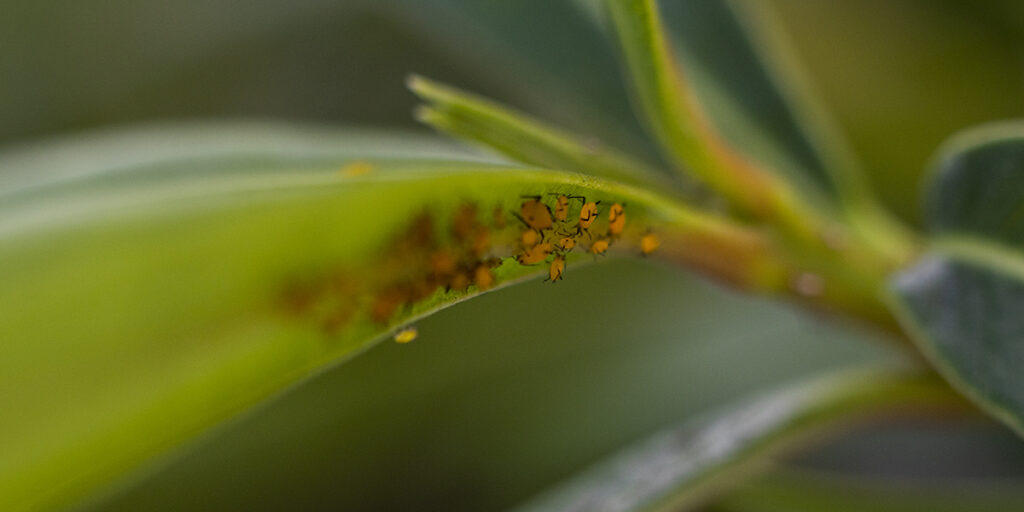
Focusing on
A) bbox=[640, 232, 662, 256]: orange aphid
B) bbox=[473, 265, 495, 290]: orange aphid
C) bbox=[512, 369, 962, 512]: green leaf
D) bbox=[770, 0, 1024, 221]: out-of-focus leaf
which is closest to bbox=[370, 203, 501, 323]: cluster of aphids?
bbox=[473, 265, 495, 290]: orange aphid

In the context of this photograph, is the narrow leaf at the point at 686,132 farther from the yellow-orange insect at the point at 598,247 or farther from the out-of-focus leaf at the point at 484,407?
the out-of-focus leaf at the point at 484,407

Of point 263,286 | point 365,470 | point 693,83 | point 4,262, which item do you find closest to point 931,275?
point 693,83

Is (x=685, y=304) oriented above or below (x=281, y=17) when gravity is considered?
below

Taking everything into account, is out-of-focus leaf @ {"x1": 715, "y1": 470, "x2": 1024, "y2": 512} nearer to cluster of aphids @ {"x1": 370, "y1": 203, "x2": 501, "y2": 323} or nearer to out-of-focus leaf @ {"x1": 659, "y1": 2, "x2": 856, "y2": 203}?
out-of-focus leaf @ {"x1": 659, "y1": 2, "x2": 856, "y2": 203}

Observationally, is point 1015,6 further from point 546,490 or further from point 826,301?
point 546,490

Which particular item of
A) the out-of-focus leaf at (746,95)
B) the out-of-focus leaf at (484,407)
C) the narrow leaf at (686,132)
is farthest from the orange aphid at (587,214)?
the out-of-focus leaf at (484,407)

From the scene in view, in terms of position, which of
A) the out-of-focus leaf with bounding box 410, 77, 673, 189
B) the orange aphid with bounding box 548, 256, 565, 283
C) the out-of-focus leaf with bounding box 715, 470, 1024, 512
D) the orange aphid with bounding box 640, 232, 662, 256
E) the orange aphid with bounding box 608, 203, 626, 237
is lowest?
the out-of-focus leaf with bounding box 715, 470, 1024, 512

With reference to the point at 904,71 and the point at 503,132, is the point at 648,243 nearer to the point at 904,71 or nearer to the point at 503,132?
the point at 503,132
